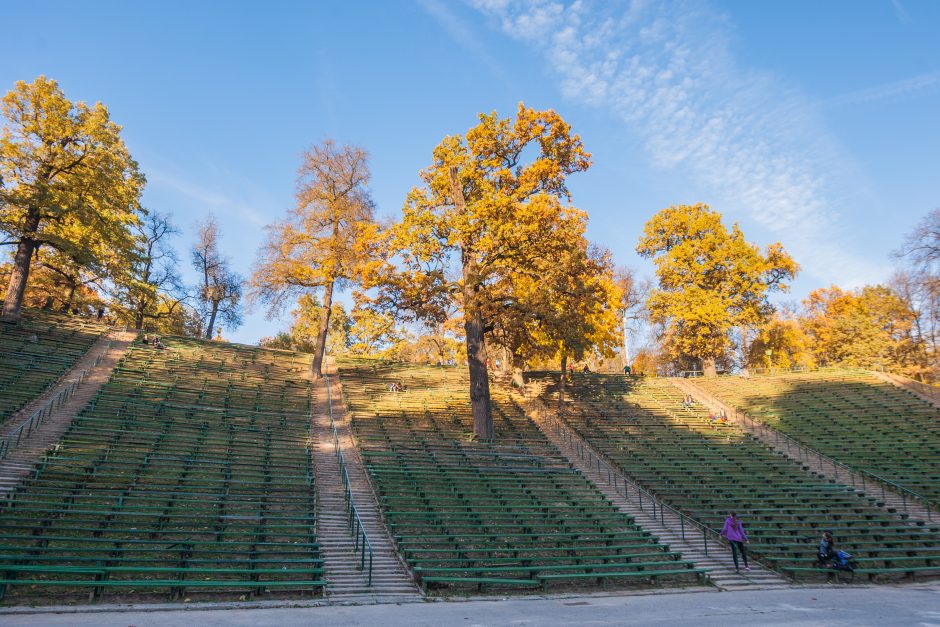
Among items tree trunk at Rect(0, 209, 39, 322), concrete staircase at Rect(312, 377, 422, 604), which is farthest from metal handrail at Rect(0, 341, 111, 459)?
concrete staircase at Rect(312, 377, 422, 604)

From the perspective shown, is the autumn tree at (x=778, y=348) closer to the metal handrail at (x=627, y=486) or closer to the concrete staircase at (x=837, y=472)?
the concrete staircase at (x=837, y=472)

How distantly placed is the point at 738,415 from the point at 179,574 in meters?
30.8

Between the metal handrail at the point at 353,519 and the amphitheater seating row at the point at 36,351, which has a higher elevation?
the amphitheater seating row at the point at 36,351

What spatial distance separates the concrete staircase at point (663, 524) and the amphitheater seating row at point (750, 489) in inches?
24.1

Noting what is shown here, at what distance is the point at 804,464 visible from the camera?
24156 millimetres

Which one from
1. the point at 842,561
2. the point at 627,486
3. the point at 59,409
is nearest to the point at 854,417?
the point at 627,486

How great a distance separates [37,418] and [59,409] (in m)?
1.41

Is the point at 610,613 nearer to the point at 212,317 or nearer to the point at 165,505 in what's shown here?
the point at 165,505

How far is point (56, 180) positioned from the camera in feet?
95.6

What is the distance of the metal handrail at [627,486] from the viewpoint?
658 inches

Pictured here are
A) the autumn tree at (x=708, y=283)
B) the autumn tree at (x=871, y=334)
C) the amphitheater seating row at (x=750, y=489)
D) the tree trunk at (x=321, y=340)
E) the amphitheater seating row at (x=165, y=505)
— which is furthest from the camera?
the autumn tree at (x=871, y=334)

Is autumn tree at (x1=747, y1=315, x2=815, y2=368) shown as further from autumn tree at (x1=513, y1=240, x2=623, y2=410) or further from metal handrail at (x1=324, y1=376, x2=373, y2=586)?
metal handrail at (x1=324, y1=376, x2=373, y2=586)

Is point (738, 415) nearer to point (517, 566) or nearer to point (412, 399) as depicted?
point (412, 399)

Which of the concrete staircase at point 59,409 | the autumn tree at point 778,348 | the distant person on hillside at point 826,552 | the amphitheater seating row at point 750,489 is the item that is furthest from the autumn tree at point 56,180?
the autumn tree at point 778,348
